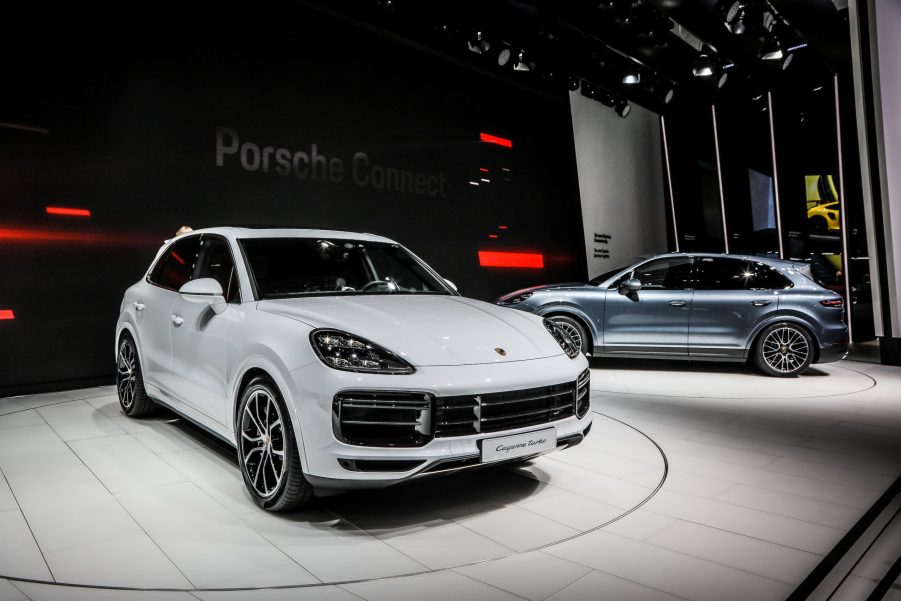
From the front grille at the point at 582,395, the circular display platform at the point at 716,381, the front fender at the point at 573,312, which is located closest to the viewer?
the front grille at the point at 582,395

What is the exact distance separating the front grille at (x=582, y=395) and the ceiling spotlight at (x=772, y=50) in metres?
7.31

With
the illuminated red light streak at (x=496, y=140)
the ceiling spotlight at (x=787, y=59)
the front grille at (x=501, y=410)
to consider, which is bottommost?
the front grille at (x=501, y=410)

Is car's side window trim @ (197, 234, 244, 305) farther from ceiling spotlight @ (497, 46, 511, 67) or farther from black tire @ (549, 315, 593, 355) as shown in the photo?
ceiling spotlight @ (497, 46, 511, 67)

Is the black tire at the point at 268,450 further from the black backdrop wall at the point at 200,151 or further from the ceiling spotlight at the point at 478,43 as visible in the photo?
the ceiling spotlight at the point at 478,43

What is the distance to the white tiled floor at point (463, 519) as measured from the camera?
2219 mm

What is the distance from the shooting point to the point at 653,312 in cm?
675

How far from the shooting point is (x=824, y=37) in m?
8.40

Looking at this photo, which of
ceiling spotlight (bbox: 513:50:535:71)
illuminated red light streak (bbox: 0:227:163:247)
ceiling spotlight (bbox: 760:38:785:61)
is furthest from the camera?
ceiling spotlight (bbox: 513:50:535:71)

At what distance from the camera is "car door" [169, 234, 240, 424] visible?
3135 mm

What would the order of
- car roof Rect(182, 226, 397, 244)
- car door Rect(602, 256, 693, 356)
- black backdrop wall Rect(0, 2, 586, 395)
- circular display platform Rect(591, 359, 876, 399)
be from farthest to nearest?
car door Rect(602, 256, 693, 356) → circular display platform Rect(591, 359, 876, 399) → black backdrop wall Rect(0, 2, 586, 395) → car roof Rect(182, 226, 397, 244)

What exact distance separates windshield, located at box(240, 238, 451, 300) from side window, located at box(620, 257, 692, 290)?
148 inches

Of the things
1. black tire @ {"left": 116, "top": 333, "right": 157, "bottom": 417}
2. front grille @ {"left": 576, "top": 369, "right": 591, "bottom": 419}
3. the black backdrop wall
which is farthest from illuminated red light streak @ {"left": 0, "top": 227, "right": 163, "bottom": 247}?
front grille @ {"left": 576, "top": 369, "right": 591, "bottom": 419}

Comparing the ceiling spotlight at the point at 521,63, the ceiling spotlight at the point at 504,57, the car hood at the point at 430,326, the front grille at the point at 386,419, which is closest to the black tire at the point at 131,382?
the car hood at the point at 430,326

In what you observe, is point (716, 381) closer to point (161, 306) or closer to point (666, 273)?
point (666, 273)
